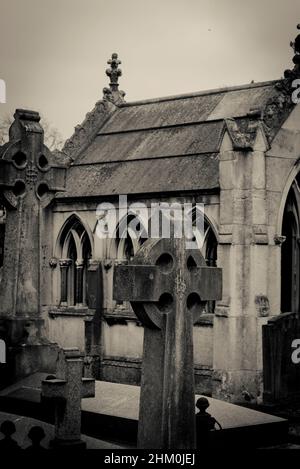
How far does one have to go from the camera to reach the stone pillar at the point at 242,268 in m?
23.4

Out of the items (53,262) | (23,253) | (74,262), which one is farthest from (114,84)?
(23,253)

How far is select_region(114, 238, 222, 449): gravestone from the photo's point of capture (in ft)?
41.1

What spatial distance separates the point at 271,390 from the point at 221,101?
8845 mm

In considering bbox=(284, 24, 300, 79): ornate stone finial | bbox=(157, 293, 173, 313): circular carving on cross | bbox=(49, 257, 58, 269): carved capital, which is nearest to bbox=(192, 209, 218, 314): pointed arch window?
bbox=(284, 24, 300, 79): ornate stone finial

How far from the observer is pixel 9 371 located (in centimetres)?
1770

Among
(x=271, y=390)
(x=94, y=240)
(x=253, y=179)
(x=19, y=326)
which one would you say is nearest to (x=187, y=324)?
(x=19, y=326)

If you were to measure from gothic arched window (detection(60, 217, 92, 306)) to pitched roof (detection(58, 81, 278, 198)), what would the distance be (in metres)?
0.97

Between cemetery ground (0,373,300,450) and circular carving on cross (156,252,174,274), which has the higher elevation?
circular carving on cross (156,252,174,274)

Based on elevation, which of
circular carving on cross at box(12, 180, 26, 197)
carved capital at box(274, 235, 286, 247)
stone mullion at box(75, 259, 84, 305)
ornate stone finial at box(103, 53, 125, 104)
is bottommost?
stone mullion at box(75, 259, 84, 305)

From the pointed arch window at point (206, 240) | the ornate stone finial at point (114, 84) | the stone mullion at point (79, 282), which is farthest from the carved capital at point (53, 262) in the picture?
the ornate stone finial at point (114, 84)

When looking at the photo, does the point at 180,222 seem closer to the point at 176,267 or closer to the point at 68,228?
the point at 176,267

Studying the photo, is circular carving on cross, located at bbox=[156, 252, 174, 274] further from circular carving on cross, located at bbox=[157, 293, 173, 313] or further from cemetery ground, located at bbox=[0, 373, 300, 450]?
cemetery ground, located at bbox=[0, 373, 300, 450]

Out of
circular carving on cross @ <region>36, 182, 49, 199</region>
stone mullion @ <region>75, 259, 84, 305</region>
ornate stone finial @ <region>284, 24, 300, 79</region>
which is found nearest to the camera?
circular carving on cross @ <region>36, 182, 49, 199</region>

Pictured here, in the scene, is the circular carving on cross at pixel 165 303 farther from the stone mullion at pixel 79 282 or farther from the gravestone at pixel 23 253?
the stone mullion at pixel 79 282
